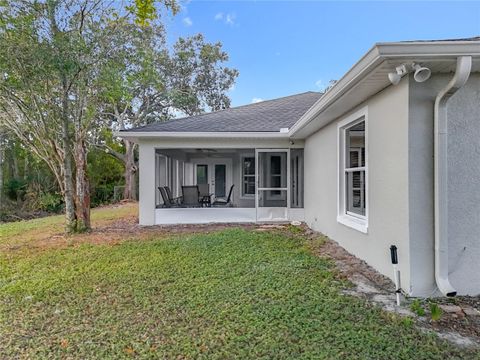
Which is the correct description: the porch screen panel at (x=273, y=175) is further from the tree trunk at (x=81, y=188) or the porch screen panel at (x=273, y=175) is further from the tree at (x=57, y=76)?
the tree at (x=57, y=76)

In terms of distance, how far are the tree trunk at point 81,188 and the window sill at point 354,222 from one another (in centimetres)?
654

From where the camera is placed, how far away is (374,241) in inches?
197

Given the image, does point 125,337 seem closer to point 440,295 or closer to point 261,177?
point 440,295

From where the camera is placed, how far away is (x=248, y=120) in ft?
37.0

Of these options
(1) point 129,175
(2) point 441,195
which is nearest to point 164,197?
(2) point 441,195

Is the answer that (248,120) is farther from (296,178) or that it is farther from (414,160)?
(414,160)

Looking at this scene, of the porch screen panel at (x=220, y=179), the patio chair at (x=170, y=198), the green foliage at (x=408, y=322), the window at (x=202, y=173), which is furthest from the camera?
the window at (x=202, y=173)

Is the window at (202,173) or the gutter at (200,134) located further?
the window at (202,173)

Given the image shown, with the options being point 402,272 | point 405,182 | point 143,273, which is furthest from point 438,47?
point 143,273

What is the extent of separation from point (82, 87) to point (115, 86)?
3.08 ft

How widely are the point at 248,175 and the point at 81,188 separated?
700 centimetres

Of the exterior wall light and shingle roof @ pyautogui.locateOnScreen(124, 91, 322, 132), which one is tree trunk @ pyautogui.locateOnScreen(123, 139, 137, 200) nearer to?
shingle roof @ pyautogui.locateOnScreen(124, 91, 322, 132)

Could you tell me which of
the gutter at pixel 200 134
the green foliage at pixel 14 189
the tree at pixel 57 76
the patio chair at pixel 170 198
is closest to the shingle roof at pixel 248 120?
the gutter at pixel 200 134

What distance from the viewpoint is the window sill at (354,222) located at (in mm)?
5438
